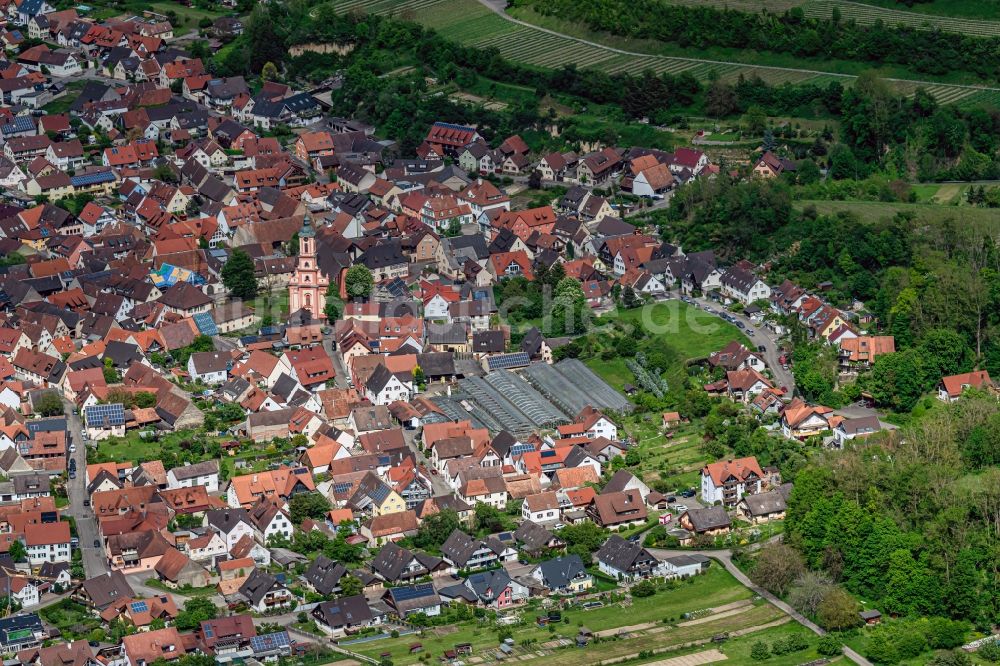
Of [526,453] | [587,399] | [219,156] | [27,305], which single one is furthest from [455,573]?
[219,156]

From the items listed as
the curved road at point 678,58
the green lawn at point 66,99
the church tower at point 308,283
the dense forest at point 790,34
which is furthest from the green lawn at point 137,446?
the dense forest at point 790,34

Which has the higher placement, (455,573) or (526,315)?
(526,315)

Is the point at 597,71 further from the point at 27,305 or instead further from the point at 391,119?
the point at 27,305

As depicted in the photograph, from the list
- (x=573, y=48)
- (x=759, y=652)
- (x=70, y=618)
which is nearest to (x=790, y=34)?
(x=573, y=48)

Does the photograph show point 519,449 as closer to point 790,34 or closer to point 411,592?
point 411,592

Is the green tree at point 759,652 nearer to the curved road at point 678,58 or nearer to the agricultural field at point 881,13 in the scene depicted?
the curved road at point 678,58
